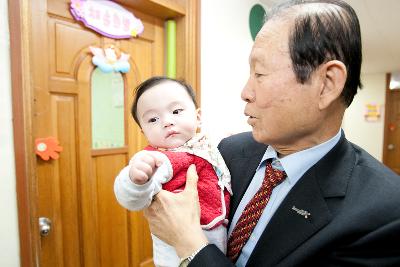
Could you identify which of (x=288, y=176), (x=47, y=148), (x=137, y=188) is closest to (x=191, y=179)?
(x=137, y=188)

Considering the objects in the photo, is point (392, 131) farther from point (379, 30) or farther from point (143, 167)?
point (143, 167)

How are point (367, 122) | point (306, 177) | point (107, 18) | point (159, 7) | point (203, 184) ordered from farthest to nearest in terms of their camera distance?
point (367, 122) < point (159, 7) < point (107, 18) < point (203, 184) < point (306, 177)

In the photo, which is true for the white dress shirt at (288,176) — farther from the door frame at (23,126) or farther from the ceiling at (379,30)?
the ceiling at (379,30)

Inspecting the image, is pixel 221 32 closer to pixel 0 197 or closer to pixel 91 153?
pixel 91 153

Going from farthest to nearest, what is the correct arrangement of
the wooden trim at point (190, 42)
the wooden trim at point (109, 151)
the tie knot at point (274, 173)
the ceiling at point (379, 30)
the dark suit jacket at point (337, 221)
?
the ceiling at point (379, 30)
the wooden trim at point (190, 42)
the wooden trim at point (109, 151)
the tie knot at point (274, 173)
the dark suit jacket at point (337, 221)

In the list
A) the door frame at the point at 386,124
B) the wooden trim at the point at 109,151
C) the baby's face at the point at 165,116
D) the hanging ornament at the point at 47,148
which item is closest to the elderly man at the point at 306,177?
the baby's face at the point at 165,116

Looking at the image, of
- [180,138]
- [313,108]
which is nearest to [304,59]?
[313,108]

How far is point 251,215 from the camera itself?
0.95 m

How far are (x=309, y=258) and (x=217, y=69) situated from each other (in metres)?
1.87

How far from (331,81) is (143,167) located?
61 centimetres

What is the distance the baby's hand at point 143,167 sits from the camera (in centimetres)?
79

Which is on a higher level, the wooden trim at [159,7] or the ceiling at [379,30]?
the ceiling at [379,30]

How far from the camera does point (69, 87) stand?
1.61 metres

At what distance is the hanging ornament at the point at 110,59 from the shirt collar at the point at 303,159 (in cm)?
130
